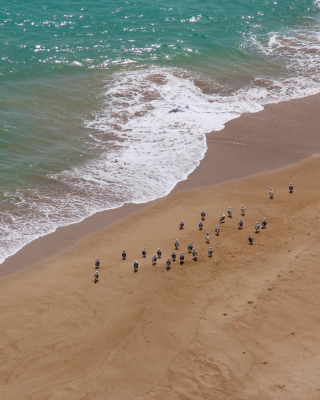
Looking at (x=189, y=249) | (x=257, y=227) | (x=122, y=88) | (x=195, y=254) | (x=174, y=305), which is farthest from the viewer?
(x=122, y=88)

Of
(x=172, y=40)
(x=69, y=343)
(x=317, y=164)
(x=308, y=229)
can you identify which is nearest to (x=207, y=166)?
(x=317, y=164)

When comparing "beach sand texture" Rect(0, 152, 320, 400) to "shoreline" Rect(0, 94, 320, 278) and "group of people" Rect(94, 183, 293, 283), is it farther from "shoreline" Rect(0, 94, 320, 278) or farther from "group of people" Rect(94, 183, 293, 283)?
"shoreline" Rect(0, 94, 320, 278)

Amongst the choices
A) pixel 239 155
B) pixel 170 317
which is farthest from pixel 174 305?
pixel 239 155

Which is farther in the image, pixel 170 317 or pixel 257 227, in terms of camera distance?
pixel 257 227

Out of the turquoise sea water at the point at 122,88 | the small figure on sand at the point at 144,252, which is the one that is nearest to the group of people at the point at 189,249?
the small figure on sand at the point at 144,252

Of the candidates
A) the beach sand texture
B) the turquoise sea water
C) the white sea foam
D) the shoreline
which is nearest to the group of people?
the beach sand texture

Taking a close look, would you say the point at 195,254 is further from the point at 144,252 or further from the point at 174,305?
the point at 174,305
